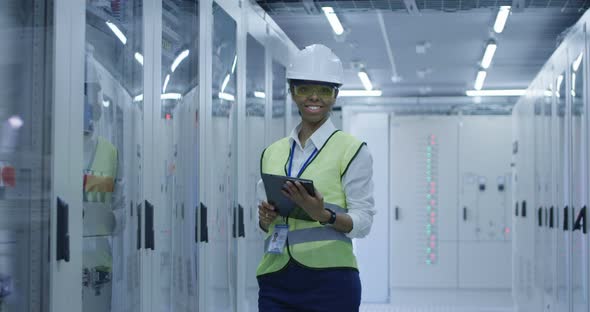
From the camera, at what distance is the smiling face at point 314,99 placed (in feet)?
9.46

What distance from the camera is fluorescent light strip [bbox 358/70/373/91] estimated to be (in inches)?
477

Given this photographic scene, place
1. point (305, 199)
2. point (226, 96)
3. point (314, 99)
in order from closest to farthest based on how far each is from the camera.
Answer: point (305, 199)
point (314, 99)
point (226, 96)

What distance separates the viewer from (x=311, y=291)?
2758 mm

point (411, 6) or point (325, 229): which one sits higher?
point (411, 6)

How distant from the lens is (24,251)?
9.02ft

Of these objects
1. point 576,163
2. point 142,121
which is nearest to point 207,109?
point 142,121

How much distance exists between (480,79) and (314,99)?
10002 mm

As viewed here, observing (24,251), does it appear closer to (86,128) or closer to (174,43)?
(86,128)

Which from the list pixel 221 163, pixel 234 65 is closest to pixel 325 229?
pixel 221 163

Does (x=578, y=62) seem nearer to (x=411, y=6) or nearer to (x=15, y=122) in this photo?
(x=411, y=6)

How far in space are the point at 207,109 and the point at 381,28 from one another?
4941 mm

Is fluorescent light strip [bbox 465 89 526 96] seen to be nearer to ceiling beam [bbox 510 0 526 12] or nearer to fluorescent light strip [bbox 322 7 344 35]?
fluorescent light strip [bbox 322 7 344 35]

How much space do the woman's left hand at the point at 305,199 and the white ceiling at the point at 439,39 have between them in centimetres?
408

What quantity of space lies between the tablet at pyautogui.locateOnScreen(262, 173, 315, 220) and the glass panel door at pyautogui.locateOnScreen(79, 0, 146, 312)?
688mm
